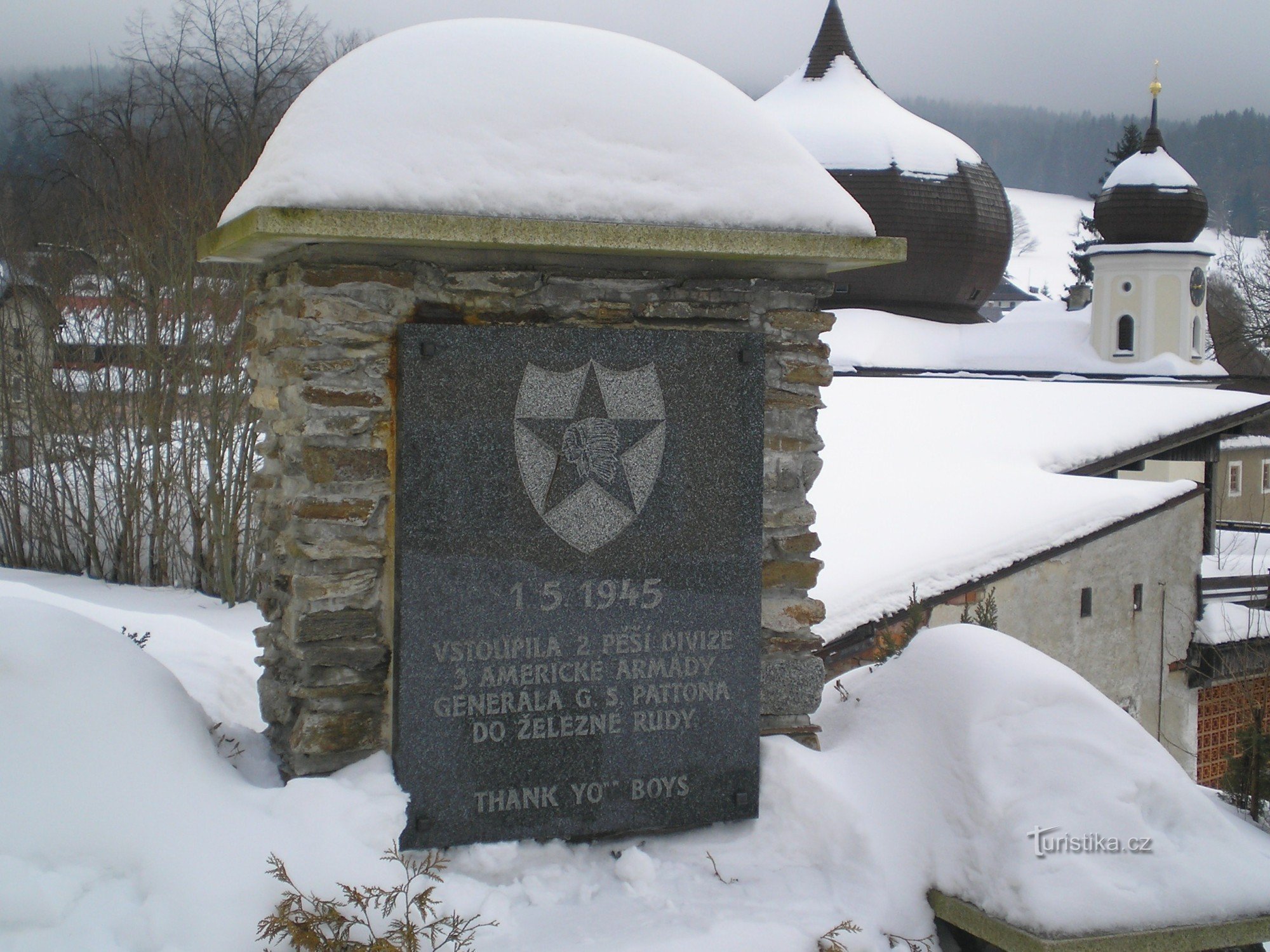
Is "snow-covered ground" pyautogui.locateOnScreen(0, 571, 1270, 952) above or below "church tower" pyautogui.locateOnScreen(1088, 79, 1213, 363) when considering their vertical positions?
below

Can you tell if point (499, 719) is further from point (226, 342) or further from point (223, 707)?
point (226, 342)

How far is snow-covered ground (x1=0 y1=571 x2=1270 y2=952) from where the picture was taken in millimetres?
2945

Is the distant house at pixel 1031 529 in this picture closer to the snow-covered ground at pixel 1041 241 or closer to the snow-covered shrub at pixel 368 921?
the snow-covered shrub at pixel 368 921

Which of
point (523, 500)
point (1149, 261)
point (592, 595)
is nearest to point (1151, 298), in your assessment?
point (1149, 261)

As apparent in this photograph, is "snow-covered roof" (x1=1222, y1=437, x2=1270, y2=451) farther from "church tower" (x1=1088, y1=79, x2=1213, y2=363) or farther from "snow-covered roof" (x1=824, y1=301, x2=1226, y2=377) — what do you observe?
A: "church tower" (x1=1088, y1=79, x2=1213, y2=363)

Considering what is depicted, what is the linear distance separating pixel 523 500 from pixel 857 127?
69.9ft

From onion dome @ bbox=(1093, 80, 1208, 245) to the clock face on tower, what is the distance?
840 mm

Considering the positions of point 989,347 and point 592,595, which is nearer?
point 592,595

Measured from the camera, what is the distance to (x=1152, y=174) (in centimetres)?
2673

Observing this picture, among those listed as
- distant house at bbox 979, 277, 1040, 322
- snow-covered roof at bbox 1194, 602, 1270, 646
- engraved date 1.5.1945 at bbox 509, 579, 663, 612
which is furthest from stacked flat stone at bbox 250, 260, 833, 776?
distant house at bbox 979, 277, 1040, 322

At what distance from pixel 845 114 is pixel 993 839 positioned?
2190 cm

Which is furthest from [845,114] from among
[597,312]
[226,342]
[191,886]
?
[191,886]

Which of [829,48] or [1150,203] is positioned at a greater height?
[829,48]

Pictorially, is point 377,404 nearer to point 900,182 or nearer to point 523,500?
point 523,500
